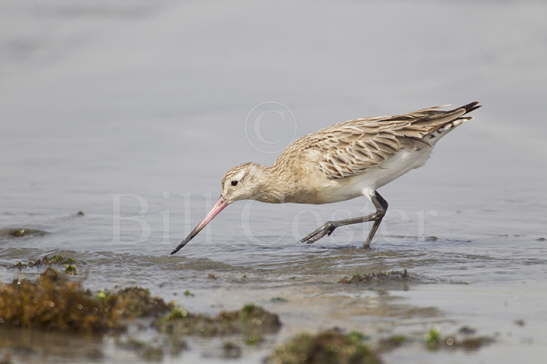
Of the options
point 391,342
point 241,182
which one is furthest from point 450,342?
point 241,182

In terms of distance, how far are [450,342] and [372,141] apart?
207 inches

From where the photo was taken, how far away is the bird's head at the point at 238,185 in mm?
10539

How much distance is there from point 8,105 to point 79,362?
10.6 metres

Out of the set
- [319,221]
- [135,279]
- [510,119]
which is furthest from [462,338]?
[510,119]

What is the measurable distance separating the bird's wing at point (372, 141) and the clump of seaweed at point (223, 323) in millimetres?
4616

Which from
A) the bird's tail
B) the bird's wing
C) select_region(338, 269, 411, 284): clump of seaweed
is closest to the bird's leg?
the bird's wing

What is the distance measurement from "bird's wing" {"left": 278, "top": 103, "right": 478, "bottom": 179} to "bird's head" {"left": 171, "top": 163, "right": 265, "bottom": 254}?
0.56m

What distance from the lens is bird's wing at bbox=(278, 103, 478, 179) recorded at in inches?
420

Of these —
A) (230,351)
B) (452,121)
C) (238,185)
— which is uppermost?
(452,121)

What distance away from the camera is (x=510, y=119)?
1441 centimetres

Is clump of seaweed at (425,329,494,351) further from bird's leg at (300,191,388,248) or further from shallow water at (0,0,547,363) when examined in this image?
bird's leg at (300,191,388,248)

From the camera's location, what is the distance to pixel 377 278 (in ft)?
25.6

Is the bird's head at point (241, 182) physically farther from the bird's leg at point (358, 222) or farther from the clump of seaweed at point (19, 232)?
the clump of seaweed at point (19, 232)

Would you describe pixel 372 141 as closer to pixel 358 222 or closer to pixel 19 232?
pixel 358 222
